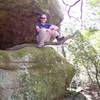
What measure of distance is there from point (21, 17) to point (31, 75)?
3220 millimetres

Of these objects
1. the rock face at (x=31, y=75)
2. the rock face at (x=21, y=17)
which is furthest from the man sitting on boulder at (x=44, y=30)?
the rock face at (x=21, y=17)

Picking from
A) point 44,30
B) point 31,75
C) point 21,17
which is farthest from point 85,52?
point 31,75

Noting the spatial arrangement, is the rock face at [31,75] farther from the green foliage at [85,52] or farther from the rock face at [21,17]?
the green foliage at [85,52]

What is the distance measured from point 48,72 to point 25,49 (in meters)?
1.01

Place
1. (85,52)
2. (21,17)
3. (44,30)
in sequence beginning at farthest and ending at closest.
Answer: (85,52) → (21,17) → (44,30)

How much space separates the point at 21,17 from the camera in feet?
33.1

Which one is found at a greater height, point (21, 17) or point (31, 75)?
point (21, 17)

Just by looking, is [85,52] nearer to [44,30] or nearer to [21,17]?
[21,17]

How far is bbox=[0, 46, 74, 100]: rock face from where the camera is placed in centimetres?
711

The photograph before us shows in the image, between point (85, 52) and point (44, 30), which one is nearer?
point (44, 30)

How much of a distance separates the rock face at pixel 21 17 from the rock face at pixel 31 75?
180cm

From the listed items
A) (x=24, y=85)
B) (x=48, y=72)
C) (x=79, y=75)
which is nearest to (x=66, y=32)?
(x=79, y=75)

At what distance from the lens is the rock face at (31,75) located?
7110 mm

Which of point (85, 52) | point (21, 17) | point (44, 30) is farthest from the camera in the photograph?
point (85, 52)
